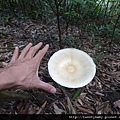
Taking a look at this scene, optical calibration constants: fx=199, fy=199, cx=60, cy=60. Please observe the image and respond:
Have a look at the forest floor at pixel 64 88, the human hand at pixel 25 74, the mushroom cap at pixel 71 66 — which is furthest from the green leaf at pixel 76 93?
the human hand at pixel 25 74

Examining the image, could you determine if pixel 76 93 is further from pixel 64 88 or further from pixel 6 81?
pixel 6 81

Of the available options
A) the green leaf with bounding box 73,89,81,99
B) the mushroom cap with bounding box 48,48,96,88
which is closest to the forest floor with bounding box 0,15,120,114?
the green leaf with bounding box 73,89,81,99

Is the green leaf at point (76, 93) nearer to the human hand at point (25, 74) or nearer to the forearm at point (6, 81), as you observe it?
the human hand at point (25, 74)

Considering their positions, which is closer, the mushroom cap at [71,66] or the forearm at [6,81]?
the forearm at [6,81]

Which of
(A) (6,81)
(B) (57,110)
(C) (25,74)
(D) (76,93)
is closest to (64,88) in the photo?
(D) (76,93)

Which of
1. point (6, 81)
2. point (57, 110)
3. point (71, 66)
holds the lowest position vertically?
point (57, 110)
